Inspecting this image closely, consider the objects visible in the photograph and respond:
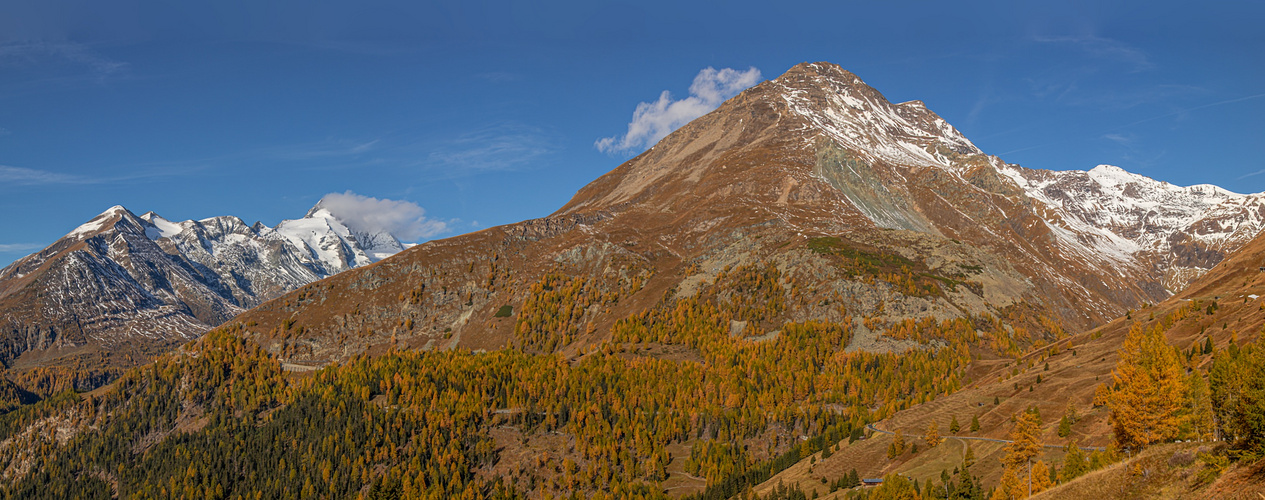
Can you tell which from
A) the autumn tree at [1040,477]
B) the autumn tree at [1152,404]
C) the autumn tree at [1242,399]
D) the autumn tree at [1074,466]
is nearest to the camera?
the autumn tree at [1242,399]

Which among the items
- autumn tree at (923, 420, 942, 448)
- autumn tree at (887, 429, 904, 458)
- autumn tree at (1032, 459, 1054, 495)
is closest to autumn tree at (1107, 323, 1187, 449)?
autumn tree at (1032, 459, 1054, 495)

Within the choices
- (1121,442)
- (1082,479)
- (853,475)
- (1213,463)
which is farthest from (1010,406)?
(1213,463)

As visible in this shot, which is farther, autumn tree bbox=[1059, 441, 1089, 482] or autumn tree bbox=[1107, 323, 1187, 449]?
autumn tree bbox=[1059, 441, 1089, 482]

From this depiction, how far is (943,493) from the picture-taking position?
13212cm

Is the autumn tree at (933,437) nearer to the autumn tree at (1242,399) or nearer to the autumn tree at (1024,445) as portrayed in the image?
the autumn tree at (1024,445)

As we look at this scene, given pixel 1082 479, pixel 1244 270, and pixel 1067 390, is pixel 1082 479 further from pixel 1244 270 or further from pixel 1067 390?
pixel 1244 270

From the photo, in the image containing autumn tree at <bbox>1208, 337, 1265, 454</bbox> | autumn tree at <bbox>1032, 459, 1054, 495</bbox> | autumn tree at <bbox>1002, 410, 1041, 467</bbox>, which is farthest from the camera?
autumn tree at <bbox>1002, 410, 1041, 467</bbox>

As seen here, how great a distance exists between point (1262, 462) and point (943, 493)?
77.7m

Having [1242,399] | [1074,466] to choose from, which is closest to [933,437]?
[1074,466]

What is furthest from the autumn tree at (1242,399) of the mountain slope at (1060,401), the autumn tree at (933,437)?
the autumn tree at (933,437)

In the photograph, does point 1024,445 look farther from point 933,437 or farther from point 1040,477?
point 933,437

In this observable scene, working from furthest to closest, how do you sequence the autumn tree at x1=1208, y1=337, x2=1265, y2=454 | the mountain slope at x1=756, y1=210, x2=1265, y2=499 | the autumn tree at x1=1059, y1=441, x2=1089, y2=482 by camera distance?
the mountain slope at x1=756, y1=210, x2=1265, y2=499 < the autumn tree at x1=1059, y1=441, x2=1089, y2=482 < the autumn tree at x1=1208, y1=337, x2=1265, y2=454

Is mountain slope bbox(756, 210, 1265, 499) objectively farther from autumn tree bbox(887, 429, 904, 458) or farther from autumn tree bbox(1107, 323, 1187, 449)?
autumn tree bbox(1107, 323, 1187, 449)

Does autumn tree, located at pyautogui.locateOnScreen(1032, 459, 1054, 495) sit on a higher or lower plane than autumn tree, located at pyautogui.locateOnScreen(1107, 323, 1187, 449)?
lower
